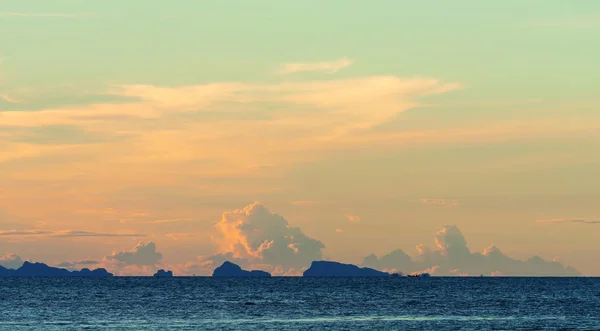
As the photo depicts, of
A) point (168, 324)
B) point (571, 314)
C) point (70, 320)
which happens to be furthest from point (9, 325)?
point (571, 314)

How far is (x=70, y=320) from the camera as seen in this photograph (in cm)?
15762

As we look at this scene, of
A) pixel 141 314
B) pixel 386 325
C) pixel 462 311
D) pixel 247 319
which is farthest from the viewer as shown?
pixel 462 311

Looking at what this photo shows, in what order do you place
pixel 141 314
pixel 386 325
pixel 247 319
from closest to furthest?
pixel 386 325, pixel 247 319, pixel 141 314

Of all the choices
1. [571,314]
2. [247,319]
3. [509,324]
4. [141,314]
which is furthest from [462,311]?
[141,314]

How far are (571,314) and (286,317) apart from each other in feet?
191

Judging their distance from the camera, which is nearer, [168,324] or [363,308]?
[168,324]

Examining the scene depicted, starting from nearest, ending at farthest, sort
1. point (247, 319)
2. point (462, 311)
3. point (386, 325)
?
point (386, 325) < point (247, 319) < point (462, 311)

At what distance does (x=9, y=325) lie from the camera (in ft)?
480

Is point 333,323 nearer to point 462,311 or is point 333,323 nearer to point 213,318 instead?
point 213,318

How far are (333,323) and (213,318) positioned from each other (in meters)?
23.9

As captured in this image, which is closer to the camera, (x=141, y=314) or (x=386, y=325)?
(x=386, y=325)

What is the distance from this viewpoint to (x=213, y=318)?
6294 inches

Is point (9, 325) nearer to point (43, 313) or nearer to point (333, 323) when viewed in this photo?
point (43, 313)

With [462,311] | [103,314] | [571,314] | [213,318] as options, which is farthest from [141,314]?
[571,314]
